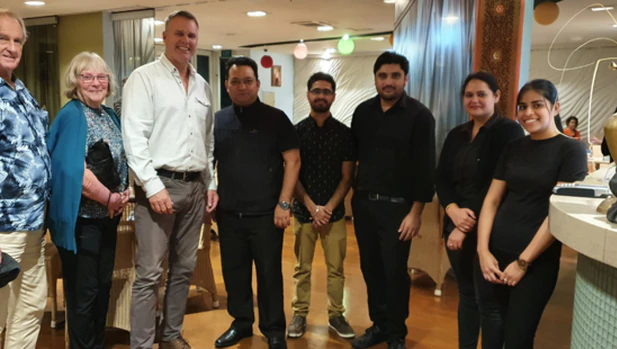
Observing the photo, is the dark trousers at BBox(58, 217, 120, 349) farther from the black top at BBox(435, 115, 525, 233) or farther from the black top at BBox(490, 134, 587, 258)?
the black top at BBox(490, 134, 587, 258)

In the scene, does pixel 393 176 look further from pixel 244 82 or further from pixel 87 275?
pixel 87 275

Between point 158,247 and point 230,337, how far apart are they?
0.76 meters

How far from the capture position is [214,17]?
22.3 ft

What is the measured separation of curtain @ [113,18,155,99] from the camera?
6.60 m

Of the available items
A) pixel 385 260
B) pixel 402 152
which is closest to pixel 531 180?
pixel 402 152

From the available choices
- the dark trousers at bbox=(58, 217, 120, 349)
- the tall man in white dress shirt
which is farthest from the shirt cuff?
the dark trousers at bbox=(58, 217, 120, 349)

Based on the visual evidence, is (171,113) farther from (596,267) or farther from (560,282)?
(560,282)

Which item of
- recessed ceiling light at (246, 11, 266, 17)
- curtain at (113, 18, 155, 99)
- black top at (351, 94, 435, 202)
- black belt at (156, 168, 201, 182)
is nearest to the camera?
black belt at (156, 168, 201, 182)

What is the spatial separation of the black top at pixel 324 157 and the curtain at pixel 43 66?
5735mm

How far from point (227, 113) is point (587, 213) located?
74.6 inches

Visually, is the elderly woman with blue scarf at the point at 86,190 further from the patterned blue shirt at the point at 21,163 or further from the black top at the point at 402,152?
the black top at the point at 402,152

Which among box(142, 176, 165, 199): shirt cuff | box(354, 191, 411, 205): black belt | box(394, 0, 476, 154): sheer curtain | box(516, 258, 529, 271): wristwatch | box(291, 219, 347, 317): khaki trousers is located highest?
box(394, 0, 476, 154): sheer curtain

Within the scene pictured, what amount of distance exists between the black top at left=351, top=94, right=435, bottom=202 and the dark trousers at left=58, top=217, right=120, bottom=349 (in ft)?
4.41

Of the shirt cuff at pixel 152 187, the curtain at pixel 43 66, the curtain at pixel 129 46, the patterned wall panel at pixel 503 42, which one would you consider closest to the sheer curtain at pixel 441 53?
the patterned wall panel at pixel 503 42
